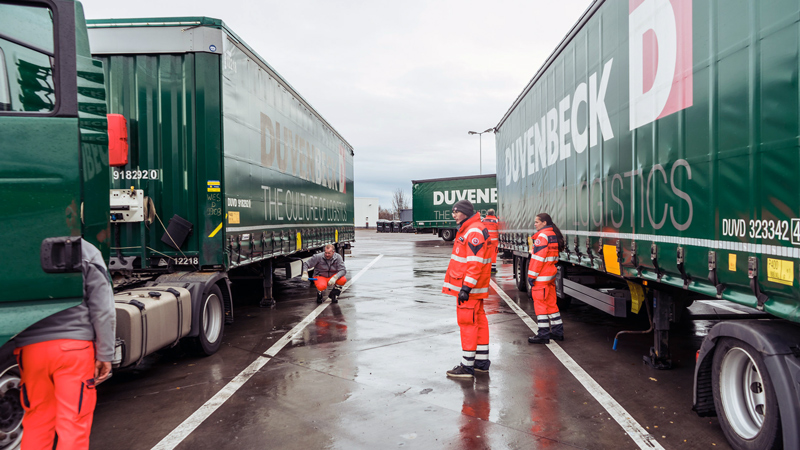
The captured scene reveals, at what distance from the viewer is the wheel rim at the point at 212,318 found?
647cm

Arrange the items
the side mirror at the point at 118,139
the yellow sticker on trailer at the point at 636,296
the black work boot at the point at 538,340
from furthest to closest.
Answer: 1. the black work boot at the point at 538,340
2. the side mirror at the point at 118,139
3. the yellow sticker on trailer at the point at 636,296

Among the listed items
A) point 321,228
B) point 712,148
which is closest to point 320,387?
point 712,148

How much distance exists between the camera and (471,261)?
544cm

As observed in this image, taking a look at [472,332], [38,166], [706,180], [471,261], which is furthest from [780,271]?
[38,166]

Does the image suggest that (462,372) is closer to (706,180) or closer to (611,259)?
(611,259)

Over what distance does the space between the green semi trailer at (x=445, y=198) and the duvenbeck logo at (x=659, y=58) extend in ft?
85.6

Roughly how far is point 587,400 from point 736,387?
1337 mm

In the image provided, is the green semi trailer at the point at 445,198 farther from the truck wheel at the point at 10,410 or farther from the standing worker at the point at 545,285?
the truck wheel at the point at 10,410

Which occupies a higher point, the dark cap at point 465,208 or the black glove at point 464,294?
the dark cap at point 465,208

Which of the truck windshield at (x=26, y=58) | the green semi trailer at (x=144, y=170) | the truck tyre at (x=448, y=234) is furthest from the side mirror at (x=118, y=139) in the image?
the truck tyre at (x=448, y=234)

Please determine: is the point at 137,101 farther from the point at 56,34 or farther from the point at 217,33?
the point at 56,34

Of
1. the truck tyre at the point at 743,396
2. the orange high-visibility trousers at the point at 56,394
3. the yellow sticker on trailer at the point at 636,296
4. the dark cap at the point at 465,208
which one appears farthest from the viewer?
the yellow sticker on trailer at the point at 636,296

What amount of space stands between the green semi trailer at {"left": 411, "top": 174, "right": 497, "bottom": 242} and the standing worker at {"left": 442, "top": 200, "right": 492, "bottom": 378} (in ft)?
84.5

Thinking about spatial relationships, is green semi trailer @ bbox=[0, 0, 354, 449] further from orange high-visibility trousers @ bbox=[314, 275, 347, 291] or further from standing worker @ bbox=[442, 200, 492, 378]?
standing worker @ bbox=[442, 200, 492, 378]
